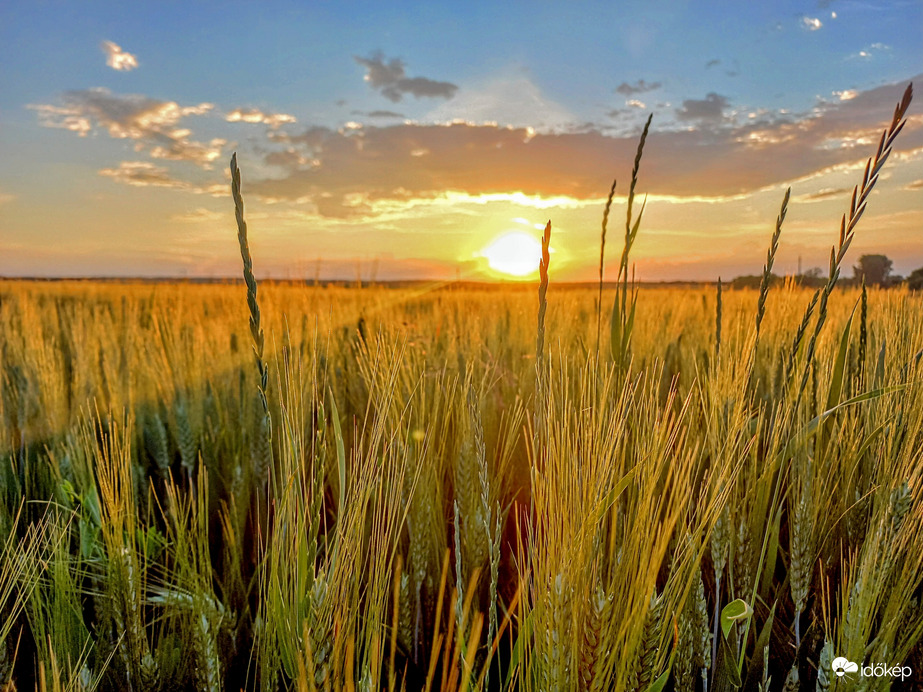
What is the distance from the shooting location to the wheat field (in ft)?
2.02

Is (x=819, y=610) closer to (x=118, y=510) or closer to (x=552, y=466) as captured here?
(x=552, y=466)

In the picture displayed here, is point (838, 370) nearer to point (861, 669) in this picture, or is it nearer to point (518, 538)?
point (861, 669)

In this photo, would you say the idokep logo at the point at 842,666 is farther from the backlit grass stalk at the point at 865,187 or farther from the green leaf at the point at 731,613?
the backlit grass stalk at the point at 865,187

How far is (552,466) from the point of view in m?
0.60

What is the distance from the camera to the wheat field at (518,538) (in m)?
0.62

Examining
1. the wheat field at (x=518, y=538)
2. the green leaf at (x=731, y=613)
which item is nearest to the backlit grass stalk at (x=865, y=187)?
the wheat field at (x=518, y=538)

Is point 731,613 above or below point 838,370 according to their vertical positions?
below

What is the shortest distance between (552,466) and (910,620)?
82 centimetres

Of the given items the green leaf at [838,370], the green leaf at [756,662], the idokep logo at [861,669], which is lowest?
the green leaf at [756,662]

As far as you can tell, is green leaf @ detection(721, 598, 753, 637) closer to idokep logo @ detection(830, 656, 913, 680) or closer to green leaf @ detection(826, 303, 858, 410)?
idokep logo @ detection(830, 656, 913, 680)

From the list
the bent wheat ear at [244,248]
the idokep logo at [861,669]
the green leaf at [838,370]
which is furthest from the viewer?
the green leaf at [838,370]

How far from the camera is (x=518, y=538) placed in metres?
0.77

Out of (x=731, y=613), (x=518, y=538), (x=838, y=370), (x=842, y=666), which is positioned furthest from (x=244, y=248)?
(x=838, y=370)

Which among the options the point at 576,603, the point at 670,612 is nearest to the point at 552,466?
the point at 576,603
